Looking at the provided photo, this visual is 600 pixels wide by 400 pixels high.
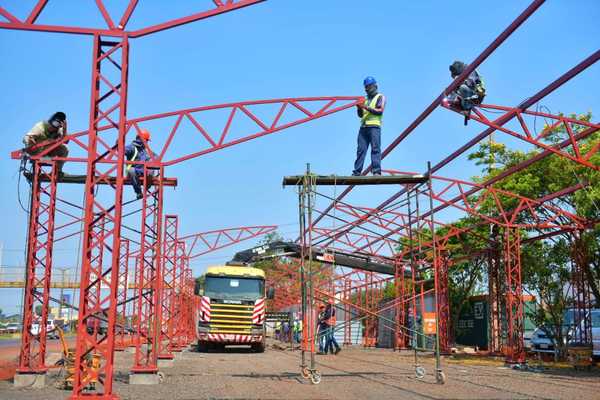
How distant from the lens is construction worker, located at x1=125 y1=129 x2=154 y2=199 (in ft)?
41.2

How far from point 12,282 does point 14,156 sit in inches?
2378

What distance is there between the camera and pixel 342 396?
377 inches

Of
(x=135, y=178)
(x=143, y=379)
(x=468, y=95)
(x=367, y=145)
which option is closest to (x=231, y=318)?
(x=143, y=379)

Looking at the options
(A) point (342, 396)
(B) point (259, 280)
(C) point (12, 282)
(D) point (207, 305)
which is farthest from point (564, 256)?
(C) point (12, 282)

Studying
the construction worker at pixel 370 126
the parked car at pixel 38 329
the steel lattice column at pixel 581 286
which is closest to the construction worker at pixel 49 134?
the parked car at pixel 38 329

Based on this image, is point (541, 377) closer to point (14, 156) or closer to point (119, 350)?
point (14, 156)

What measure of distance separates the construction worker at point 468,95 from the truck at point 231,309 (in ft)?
44.9

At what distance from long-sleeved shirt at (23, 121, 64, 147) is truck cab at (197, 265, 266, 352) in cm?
1197

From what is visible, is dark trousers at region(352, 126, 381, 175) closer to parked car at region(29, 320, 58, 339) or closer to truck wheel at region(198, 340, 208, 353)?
parked car at region(29, 320, 58, 339)

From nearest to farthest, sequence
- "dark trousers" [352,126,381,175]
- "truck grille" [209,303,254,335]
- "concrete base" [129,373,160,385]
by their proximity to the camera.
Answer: "concrete base" [129,373,160,385]
"dark trousers" [352,126,381,175]
"truck grille" [209,303,254,335]

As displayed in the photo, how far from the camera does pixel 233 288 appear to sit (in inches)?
935

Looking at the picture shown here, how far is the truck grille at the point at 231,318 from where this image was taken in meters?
23.2

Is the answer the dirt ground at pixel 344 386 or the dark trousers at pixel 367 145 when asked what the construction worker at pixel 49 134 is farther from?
the dark trousers at pixel 367 145

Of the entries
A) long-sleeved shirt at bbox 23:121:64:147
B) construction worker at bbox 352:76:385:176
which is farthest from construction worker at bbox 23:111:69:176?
construction worker at bbox 352:76:385:176
